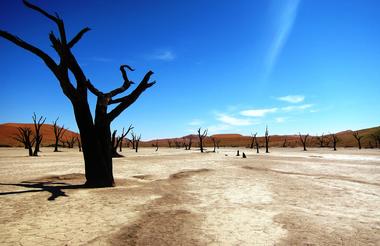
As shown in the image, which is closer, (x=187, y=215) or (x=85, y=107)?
(x=187, y=215)

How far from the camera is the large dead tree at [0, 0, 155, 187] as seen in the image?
12219 millimetres

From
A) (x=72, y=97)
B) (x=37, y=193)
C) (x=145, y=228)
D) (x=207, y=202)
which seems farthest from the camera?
(x=72, y=97)

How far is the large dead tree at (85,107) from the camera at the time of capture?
12219 millimetres

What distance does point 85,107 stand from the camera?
508 inches

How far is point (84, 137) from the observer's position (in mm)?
12891

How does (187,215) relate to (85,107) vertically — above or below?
below

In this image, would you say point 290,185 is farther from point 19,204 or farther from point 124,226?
point 19,204

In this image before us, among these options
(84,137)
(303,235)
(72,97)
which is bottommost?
(303,235)

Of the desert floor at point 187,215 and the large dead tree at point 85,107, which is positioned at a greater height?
the large dead tree at point 85,107

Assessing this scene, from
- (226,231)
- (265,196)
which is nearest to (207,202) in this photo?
(265,196)

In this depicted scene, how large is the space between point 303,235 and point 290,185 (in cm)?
804

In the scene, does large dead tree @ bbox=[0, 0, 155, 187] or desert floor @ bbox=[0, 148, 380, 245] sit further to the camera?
large dead tree @ bbox=[0, 0, 155, 187]

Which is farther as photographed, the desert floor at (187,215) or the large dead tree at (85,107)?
the large dead tree at (85,107)

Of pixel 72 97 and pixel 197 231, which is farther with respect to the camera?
pixel 72 97
